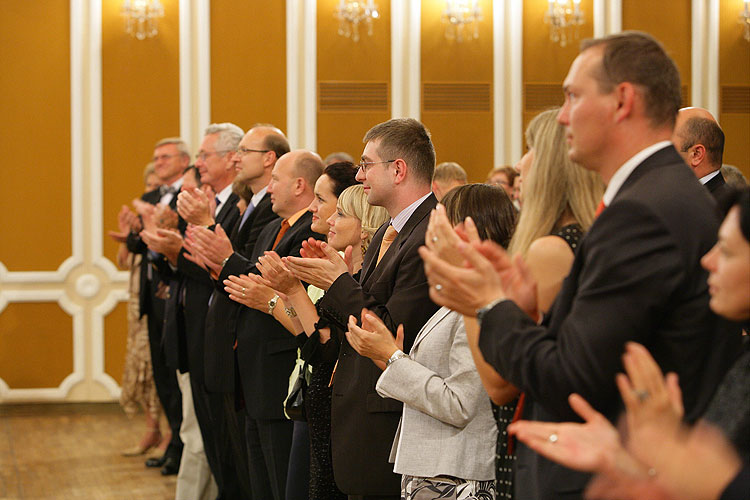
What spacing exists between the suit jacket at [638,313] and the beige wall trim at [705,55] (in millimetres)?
7298

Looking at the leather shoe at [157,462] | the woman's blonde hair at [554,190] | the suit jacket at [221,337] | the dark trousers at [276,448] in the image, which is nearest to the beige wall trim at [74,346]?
the leather shoe at [157,462]

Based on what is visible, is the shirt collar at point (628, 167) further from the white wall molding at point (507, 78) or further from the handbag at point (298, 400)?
the white wall molding at point (507, 78)

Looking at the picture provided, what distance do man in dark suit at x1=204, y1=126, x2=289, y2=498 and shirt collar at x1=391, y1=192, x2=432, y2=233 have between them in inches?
54.4

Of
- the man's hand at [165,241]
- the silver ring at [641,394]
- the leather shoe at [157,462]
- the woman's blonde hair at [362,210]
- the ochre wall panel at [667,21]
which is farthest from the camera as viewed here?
the ochre wall panel at [667,21]

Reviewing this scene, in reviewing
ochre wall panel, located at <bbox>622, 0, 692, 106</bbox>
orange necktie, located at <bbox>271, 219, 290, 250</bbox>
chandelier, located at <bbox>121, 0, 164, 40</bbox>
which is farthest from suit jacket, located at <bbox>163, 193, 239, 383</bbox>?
ochre wall panel, located at <bbox>622, 0, 692, 106</bbox>

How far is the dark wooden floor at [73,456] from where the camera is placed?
5.22 m

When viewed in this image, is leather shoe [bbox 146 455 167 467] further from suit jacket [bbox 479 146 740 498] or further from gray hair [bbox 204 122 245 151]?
suit jacket [bbox 479 146 740 498]

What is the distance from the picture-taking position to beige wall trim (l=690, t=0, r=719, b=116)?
836cm

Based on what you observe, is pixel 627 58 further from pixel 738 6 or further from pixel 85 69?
pixel 738 6

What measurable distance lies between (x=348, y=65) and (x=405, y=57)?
0.51 meters

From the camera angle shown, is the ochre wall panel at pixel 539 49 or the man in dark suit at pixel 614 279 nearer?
the man in dark suit at pixel 614 279

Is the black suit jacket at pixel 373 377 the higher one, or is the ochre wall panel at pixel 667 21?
the ochre wall panel at pixel 667 21

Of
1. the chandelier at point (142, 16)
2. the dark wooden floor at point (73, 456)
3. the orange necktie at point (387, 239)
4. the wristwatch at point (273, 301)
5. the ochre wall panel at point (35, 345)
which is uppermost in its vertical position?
the chandelier at point (142, 16)

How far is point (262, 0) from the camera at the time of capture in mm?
7996
